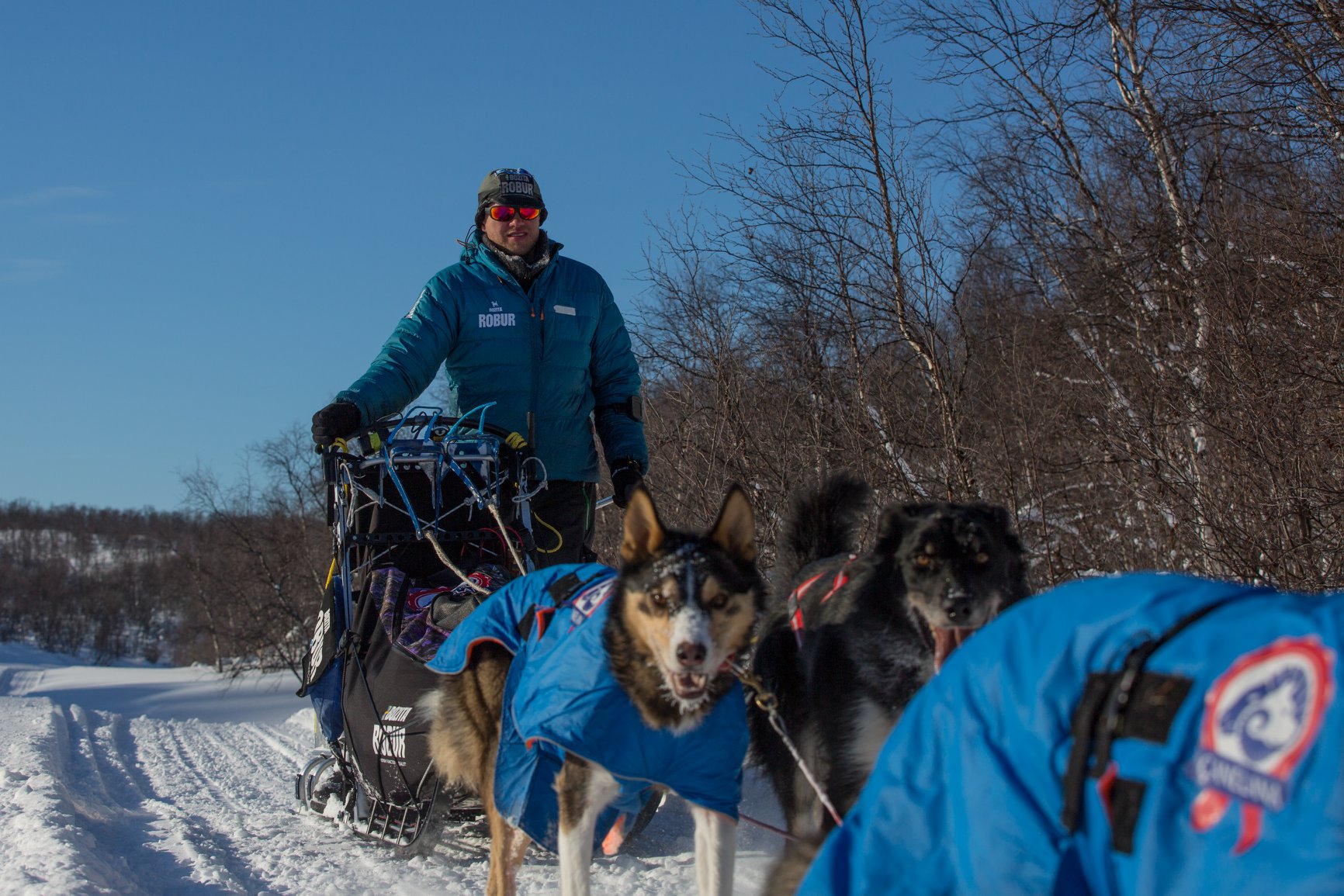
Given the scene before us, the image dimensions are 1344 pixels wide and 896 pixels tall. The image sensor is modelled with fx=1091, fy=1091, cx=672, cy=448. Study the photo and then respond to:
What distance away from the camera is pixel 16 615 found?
274ft

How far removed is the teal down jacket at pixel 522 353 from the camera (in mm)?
4902

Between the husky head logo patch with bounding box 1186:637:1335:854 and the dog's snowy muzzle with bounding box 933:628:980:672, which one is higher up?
the husky head logo patch with bounding box 1186:637:1335:854

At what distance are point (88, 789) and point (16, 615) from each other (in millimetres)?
91055

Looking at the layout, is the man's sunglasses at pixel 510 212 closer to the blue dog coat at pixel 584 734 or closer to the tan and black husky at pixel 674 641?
the blue dog coat at pixel 584 734

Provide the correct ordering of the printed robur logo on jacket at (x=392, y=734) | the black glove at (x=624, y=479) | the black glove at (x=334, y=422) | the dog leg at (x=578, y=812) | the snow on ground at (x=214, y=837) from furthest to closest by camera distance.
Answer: the black glove at (x=624, y=479)
the black glove at (x=334, y=422)
the printed robur logo on jacket at (x=392, y=734)
the snow on ground at (x=214, y=837)
the dog leg at (x=578, y=812)

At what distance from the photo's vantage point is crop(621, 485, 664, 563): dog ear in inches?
129

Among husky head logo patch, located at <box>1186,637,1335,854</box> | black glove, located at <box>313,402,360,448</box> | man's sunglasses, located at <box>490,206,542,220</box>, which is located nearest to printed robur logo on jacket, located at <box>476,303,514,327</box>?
man's sunglasses, located at <box>490,206,542,220</box>

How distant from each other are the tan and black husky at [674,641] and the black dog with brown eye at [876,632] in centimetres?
32

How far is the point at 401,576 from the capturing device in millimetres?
4566

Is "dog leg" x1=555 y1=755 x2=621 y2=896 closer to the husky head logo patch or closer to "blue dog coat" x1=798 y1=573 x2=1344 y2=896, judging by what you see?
"blue dog coat" x1=798 y1=573 x2=1344 y2=896

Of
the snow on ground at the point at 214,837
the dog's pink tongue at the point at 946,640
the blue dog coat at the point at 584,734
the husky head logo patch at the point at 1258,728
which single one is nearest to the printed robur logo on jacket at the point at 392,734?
the snow on ground at the point at 214,837

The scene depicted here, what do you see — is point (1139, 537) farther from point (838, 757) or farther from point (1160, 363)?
point (838, 757)

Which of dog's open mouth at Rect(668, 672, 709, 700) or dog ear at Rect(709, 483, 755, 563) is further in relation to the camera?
dog ear at Rect(709, 483, 755, 563)

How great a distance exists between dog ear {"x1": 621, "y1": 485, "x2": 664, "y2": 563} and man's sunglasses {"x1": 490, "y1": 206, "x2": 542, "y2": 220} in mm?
2126
